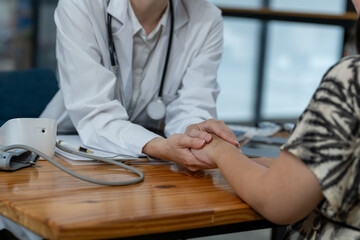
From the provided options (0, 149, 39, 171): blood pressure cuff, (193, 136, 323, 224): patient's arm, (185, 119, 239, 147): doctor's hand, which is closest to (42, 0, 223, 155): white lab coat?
(185, 119, 239, 147): doctor's hand

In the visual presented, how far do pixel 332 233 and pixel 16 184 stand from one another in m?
0.54

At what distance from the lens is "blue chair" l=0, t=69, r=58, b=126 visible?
1.64 m

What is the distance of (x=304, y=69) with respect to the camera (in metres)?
4.51

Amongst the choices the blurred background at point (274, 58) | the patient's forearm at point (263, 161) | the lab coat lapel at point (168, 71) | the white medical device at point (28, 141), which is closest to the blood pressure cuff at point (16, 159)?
the white medical device at point (28, 141)

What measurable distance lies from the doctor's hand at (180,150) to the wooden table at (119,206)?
4 centimetres

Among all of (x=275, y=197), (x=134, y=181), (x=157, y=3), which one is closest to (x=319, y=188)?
(x=275, y=197)

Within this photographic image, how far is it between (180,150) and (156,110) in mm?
476

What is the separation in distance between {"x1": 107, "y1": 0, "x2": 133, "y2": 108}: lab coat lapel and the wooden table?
0.58m

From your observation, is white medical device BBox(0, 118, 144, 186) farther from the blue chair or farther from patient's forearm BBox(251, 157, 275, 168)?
the blue chair

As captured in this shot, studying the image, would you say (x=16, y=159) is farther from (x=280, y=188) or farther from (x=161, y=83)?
(x=161, y=83)

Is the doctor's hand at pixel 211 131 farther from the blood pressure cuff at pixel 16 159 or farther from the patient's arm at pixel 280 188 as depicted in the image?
the blood pressure cuff at pixel 16 159

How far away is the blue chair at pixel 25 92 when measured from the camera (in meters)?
1.64

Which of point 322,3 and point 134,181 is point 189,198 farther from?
point 322,3

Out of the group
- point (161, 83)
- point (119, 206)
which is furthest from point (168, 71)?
point (119, 206)
